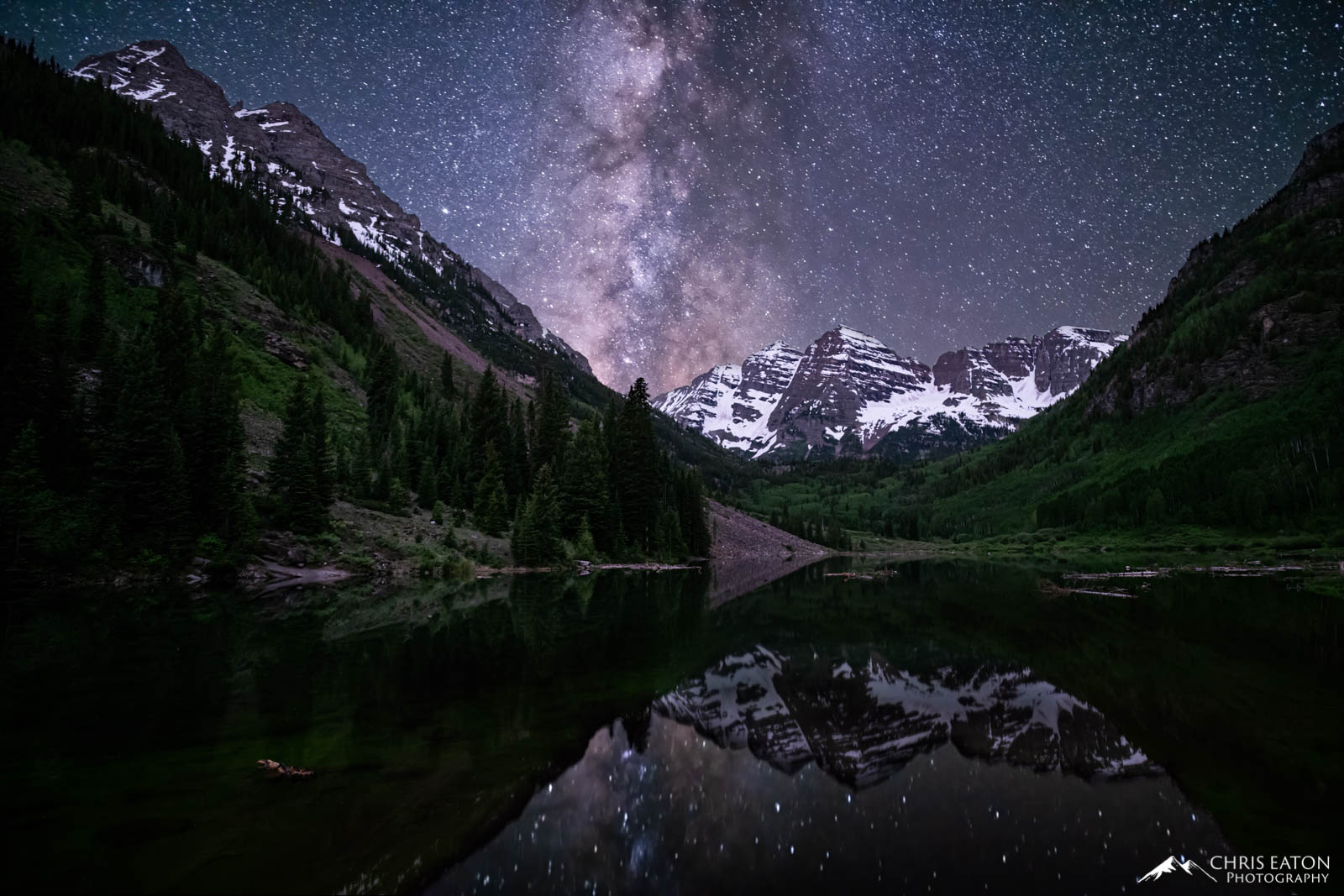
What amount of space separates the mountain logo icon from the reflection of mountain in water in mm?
3480

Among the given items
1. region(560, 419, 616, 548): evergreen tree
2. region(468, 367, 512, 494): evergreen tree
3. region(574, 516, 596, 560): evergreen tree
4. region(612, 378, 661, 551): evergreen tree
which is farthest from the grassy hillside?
region(468, 367, 512, 494): evergreen tree

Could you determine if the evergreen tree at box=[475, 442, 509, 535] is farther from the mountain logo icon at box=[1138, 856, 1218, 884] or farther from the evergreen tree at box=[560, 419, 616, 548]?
the mountain logo icon at box=[1138, 856, 1218, 884]

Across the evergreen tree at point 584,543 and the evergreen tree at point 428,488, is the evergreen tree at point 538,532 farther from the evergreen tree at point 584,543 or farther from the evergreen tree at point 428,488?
the evergreen tree at point 428,488

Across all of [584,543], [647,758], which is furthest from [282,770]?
[584,543]

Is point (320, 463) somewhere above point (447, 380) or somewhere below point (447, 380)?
below

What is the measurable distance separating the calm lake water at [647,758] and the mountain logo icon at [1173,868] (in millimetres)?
133

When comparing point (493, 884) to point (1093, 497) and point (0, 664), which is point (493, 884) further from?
point (1093, 497)

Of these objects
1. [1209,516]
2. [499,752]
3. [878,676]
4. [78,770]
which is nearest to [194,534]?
[78,770]

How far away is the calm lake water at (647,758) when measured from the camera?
7.98m

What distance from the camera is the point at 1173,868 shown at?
813 centimetres

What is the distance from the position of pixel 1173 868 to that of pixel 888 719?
25.1 ft

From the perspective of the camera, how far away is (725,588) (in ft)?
174

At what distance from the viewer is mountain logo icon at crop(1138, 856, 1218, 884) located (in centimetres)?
798

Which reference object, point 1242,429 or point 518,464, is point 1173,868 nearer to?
point 518,464
